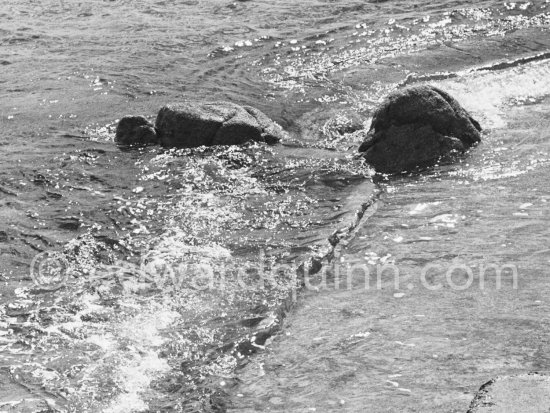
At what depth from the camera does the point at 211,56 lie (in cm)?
1186

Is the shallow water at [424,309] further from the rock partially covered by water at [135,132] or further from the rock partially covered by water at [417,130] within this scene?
the rock partially covered by water at [135,132]

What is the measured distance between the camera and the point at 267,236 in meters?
7.04

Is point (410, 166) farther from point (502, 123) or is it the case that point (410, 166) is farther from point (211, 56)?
point (211, 56)

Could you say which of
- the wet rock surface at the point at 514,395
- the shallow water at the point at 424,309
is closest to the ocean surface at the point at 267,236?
the shallow water at the point at 424,309

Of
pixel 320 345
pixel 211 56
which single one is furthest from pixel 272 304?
pixel 211 56

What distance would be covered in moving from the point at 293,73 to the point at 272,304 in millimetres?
5842

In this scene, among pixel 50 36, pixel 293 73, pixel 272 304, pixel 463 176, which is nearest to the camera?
pixel 272 304

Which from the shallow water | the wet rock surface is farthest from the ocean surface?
the wet rock surface

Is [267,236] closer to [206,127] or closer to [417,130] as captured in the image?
[206,127]

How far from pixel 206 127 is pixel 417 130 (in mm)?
2063

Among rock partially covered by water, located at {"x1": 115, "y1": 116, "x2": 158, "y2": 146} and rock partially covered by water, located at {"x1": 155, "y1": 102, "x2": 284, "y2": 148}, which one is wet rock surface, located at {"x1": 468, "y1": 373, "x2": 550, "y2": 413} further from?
rock partially covered by water, located at {"x1": 115, "y1": 116, "x2": 158, "y2": 146}

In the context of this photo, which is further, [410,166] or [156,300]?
[410,166]

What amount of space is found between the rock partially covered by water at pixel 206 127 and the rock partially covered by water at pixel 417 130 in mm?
1075

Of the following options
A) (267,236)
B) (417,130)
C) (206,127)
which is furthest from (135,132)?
(417,130)
